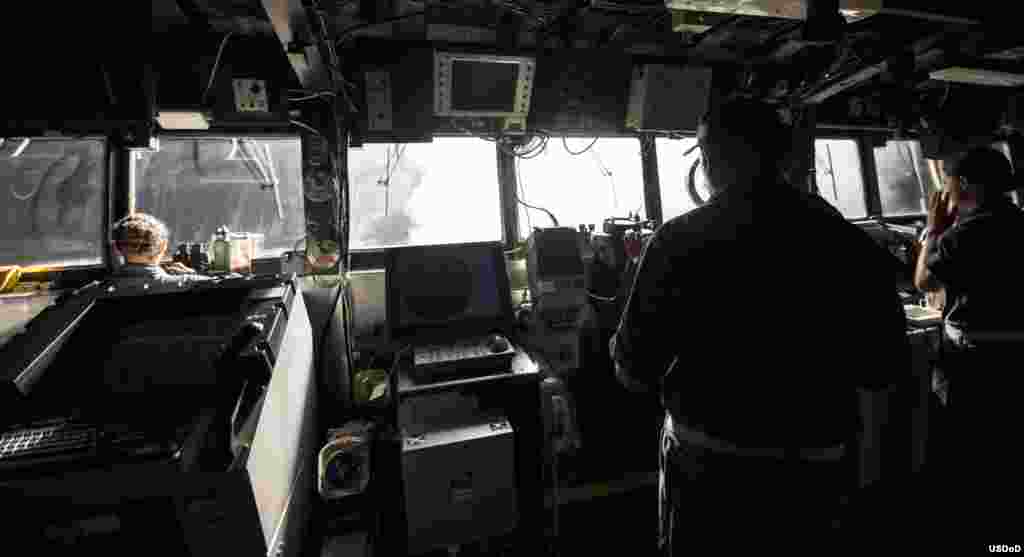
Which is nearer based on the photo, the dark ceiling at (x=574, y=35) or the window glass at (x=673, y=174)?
the dark ceiling at (x=574, y=35)

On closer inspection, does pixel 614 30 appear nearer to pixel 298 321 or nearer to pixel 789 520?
pixel 298 321

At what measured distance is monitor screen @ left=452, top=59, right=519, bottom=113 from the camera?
232 centimetres

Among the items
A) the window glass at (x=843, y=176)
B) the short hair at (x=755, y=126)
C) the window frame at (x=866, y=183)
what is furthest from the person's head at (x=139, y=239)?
the window frame at (x=866, y=183)

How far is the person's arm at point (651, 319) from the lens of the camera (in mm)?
1015

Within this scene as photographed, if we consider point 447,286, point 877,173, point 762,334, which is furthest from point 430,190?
point 877,173

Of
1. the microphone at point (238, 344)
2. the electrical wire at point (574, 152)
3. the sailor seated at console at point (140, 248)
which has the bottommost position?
the microphone at point (238, 344)

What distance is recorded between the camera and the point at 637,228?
2186mm

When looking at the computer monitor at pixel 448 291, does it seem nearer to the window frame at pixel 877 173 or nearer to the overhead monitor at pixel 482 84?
the overhead monitor at pixel 482 84

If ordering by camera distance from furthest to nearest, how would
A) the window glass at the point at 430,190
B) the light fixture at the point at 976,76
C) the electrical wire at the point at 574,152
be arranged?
the electrical wire at the point at 574,152
the window glass at the point at 430,190
the light fixture at the point at 976,76

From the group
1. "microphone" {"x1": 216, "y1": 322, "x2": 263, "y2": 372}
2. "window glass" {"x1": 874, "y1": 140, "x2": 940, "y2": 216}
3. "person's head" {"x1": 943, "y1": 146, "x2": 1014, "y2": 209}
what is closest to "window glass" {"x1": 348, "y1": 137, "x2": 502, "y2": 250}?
"microphone" {"x1": 216, "y1": 322, "x2": 263, "y2": 372}

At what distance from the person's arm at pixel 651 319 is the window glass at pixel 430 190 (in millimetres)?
1764

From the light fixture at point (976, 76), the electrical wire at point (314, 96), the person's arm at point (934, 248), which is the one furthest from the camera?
the light fixture at point (976, 76)

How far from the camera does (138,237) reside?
185 centimetres

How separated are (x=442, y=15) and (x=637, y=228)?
1.59 meters
